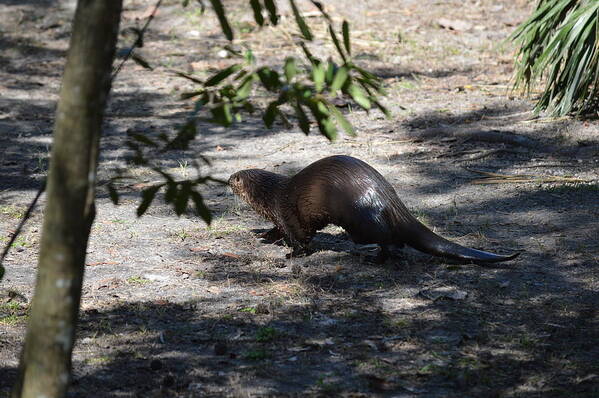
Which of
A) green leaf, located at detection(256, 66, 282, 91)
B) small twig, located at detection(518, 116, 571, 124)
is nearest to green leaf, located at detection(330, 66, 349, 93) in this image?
green leaf, located at detection(256, 66, 282, 91)

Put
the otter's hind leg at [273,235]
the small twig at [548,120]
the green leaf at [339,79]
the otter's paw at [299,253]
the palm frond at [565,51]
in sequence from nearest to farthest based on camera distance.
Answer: the green leaf at [339,79] < the otter's paw at [299,253] < the otter's hind leg at [273,235] < the palm frond at [565,51] < the small twig at [548,120]

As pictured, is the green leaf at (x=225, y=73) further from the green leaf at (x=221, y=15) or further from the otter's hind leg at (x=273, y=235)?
the otter's hind leg at (x=273, y=235)

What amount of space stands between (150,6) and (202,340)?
26.9 feet

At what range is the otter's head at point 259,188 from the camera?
4.71 m

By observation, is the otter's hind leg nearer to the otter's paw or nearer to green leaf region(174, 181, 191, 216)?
the otter's paw

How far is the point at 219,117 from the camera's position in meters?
1.89

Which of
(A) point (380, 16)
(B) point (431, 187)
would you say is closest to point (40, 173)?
(B) point (431, 187)

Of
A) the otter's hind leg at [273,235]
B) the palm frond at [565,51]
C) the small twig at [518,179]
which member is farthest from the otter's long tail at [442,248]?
the palm frond at [565,51]

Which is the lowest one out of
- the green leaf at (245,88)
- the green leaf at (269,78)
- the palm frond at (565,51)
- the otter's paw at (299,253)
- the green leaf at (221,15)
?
the otter's paw at (299,253)

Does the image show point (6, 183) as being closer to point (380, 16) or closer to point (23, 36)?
point (23, 36)

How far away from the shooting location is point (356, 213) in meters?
4.16

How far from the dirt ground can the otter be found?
0.13 m

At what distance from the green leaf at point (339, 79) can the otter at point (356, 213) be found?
234 cm

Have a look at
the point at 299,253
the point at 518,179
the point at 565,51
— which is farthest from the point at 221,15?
the point at 565,51
